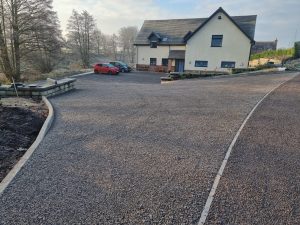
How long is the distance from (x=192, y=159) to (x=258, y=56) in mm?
50374

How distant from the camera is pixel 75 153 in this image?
4992 mm

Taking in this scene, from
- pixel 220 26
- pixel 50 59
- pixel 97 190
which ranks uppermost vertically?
pixel 220 26

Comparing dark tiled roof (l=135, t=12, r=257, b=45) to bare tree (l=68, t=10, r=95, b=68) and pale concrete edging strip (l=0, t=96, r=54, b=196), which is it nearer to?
bare tree (l=68, t=10, r=95, b=68)

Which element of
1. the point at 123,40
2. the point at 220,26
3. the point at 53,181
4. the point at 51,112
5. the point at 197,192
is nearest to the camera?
the point at 197,192

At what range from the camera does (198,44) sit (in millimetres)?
30828

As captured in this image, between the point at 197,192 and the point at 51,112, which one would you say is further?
the point at 51,112

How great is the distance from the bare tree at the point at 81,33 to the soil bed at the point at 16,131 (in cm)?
3672

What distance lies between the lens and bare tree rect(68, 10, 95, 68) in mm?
43188

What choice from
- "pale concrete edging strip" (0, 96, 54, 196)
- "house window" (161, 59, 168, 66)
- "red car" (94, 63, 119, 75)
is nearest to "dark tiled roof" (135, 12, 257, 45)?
"house window" (161, 59, 168, 66)

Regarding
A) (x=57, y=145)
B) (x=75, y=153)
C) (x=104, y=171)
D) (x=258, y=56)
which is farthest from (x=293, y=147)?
(x=258, y=56)

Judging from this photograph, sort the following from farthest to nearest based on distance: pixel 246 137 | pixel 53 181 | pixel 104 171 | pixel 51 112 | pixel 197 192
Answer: pixel 51 112
pixel 246 137
pixel 104 171
pixel 53 181
pixel 197 192

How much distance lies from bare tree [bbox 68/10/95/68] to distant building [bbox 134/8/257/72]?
1224 centimetres

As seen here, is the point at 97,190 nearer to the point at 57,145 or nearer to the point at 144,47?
the point at 57,145

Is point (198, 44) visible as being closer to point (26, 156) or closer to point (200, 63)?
point (200, 63)
